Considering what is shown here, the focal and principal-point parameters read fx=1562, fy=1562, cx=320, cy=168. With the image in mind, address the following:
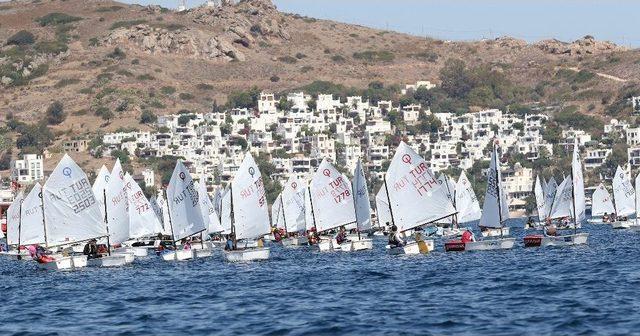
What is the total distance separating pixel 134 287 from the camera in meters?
63.1

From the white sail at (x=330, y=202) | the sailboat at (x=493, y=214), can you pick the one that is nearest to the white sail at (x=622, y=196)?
the sailboat at (x=493, y=214)

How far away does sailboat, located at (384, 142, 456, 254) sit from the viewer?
75.6 meters

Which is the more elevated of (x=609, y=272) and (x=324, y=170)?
(x=324, y=170)

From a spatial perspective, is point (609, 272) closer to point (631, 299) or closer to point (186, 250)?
point (631, 299)

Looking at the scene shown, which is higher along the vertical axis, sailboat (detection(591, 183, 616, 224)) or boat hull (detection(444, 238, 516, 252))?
sailboat (detection(591, 183, 616, 224))

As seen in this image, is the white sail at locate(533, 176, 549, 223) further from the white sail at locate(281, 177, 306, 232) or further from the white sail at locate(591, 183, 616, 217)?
the white sail at locate(281, 177, 306, 232)

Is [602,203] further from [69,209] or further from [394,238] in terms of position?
[69,209]

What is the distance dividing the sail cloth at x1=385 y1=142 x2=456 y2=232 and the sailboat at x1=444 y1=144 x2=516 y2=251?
4.46 meters

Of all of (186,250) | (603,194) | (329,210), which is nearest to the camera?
(186,250)

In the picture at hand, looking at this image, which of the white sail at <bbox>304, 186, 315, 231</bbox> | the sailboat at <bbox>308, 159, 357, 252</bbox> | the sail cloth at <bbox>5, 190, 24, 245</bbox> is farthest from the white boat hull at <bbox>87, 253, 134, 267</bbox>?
the white sail at <bbox>304, 186, 315, 231</bbox>

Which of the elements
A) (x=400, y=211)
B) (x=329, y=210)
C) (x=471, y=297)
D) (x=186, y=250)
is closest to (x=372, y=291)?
(x=471, y=297)

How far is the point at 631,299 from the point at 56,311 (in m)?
19.4

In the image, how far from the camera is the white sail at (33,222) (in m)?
79.6

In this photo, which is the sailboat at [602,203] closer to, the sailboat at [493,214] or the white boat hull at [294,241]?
the white boat hull at [294,241]
